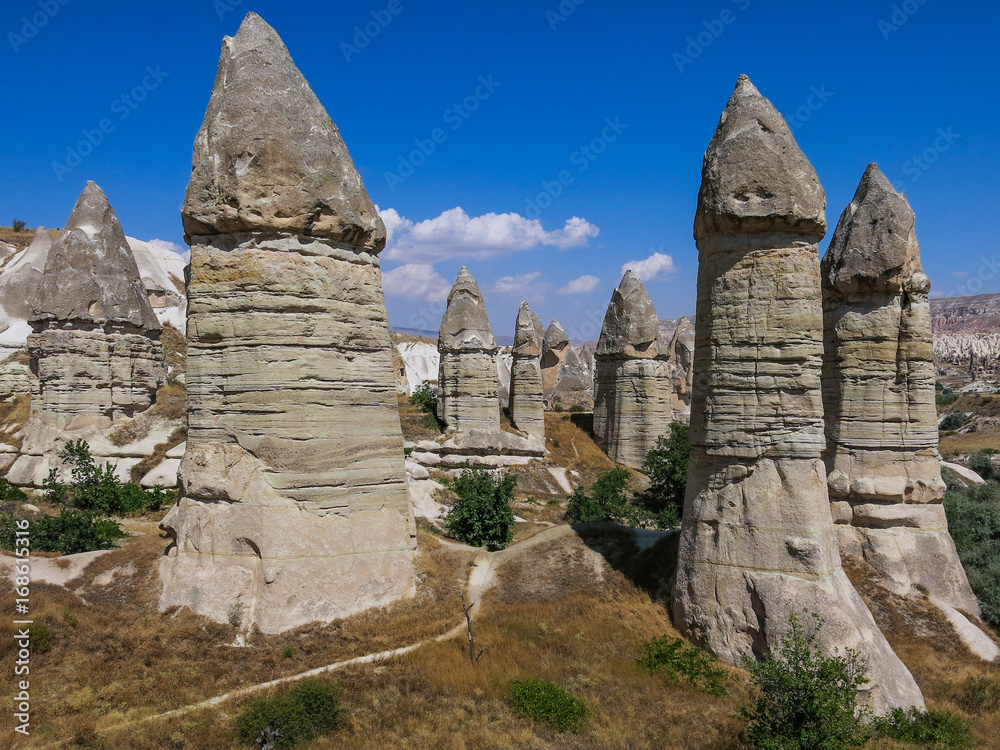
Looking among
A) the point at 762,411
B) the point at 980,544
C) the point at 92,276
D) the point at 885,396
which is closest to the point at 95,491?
the point at 92,276

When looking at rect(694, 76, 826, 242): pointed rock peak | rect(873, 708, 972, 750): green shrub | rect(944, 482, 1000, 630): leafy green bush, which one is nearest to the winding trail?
rect(873, 708, 972, 750): green shrub

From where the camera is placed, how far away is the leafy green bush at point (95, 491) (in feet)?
54.4

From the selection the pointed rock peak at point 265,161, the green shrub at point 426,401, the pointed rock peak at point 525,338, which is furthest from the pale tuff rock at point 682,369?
the pointed rock peak at point 265,161

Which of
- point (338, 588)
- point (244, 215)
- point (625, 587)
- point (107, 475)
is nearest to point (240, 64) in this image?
point (244, 215)

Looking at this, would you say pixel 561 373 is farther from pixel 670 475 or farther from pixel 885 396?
pixel 885 396

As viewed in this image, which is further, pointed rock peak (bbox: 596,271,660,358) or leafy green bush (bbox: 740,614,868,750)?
pointed rock peak (bbox: 596,271,660,358)

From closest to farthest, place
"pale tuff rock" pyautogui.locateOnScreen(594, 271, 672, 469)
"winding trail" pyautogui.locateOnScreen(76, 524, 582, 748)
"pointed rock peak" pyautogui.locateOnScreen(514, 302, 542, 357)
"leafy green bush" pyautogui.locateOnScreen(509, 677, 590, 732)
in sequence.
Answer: "winding trail" pyautogui.locateOnScreen(76, 524, 582, 748)
"leafy green bush" pyautogui.locateOnScreen(509, 677, 590, 732)
"pale tuff rock" pyautogui.locateOnScreen(594, 271, 672, 469)
"pointed rock peak" pyautogui.locateOnScreen(514, 302, 542, 357)

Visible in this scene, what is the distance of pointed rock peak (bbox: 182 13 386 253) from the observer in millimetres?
9547

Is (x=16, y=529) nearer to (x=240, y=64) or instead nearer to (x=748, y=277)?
(x=240, y=64)

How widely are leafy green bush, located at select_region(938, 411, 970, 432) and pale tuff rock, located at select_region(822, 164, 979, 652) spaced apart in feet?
107

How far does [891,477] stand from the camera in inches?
509

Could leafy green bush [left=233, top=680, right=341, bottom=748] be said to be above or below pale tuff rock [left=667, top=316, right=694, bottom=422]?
below

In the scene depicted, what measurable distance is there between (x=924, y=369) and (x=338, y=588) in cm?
1176

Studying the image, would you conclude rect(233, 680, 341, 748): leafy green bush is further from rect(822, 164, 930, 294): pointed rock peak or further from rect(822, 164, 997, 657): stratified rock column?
rect(822, 164, 930, 294): pointed rock peak
